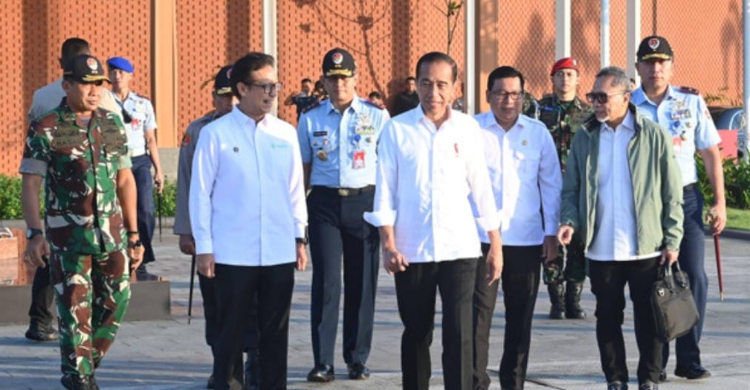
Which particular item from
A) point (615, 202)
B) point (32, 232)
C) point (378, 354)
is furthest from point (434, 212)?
point (378, 354)

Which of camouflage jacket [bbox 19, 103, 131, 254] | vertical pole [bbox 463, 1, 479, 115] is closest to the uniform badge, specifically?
camouflage jacket [bbox 19, 103, 131, 254]

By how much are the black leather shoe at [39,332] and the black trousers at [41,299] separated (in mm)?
27

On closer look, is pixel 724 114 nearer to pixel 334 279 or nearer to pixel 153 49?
pixel 153 49

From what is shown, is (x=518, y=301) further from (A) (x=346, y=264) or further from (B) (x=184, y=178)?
(B) (x=184, y=178)

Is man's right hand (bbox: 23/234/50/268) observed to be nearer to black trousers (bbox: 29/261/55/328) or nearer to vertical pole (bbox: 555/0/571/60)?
black trousers (bbox: 29/261/55/328)

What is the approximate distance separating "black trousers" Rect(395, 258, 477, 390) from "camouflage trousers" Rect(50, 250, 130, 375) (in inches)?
71.9

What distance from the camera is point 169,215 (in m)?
20.6

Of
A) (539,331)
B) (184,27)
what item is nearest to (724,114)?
(184,27)

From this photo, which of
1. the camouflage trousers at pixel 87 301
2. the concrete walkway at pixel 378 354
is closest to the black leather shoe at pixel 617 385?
the concrete walkway at pixel 378 354

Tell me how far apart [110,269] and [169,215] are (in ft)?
39.9

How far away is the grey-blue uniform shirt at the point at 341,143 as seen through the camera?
9320 millimetres

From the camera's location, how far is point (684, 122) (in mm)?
9188

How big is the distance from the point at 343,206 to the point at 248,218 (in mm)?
1598

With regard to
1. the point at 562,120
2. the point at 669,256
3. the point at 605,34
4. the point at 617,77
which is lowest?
the point at 669,256
